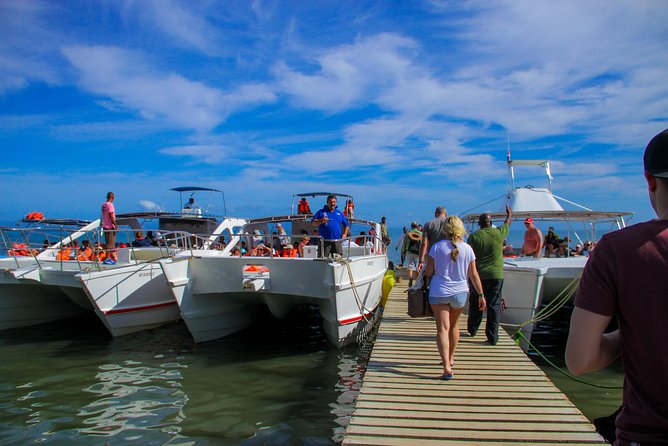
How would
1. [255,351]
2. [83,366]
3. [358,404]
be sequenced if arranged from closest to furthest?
[358,404], [83,366], [255,351]

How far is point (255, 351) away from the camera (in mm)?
9672

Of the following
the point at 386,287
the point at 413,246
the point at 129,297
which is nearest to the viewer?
the point at 129,297

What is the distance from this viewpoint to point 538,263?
33.2ft

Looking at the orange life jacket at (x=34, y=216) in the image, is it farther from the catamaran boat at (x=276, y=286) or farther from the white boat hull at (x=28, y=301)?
the catamaran boat at (x=276, y=286)

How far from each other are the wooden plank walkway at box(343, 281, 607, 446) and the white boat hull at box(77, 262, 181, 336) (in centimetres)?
558

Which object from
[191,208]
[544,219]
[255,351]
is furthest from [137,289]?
[544,219]

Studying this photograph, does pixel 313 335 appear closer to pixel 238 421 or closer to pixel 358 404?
pixel 238 421

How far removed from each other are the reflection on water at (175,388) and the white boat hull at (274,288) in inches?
18.8

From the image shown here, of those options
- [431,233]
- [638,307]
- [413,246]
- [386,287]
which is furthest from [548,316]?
[638,307]

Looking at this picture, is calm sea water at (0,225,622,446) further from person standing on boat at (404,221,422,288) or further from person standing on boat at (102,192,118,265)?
person standing on boat at (404,221,422,288)

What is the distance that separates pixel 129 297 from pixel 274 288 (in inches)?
135

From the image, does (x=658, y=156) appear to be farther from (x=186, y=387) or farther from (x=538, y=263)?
(x=538, y=263)

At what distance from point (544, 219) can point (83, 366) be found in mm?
10621

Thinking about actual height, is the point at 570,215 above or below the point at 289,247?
above
